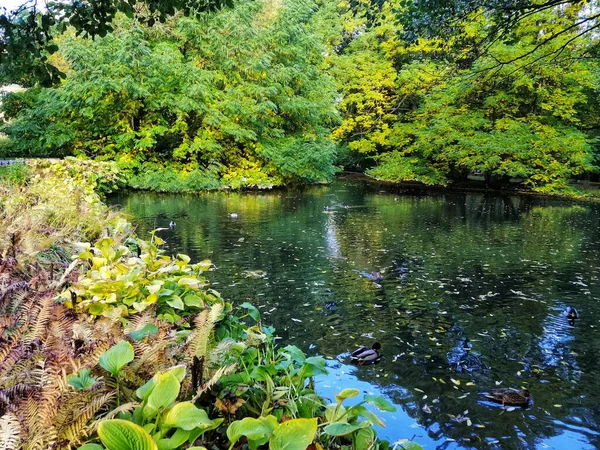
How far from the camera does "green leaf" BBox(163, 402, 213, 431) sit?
1.19m

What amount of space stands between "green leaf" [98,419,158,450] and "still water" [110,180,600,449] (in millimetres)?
2235

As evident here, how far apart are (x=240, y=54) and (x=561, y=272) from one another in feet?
53.4

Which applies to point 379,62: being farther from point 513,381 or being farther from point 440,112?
point 513,381

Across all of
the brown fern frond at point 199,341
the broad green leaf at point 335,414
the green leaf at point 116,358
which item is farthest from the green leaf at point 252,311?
the green leaf at point 116,358

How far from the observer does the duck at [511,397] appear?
320cm

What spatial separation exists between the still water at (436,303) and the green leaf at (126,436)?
2235 millimetres

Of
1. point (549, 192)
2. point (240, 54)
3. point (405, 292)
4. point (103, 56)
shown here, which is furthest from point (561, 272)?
point (103, 56)

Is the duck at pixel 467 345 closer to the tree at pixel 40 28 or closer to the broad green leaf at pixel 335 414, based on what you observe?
the broad green leaf at pixel 335 414

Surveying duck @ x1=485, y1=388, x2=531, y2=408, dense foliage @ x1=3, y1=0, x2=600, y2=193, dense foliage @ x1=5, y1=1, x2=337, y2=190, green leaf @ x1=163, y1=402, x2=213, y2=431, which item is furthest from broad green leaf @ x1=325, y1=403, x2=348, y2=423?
dense foliage @ x1=5, y1=1, x2=337, y2=190

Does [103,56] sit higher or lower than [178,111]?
higher

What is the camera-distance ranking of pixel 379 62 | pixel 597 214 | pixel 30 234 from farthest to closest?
pixel 379 62 → pixel 597 214 → pixel 30 234

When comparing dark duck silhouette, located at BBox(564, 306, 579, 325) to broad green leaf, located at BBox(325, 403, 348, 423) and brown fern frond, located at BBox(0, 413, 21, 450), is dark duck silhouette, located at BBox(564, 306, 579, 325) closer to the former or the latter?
broad green leaf, located at BBox(325, 403, 348, 423)

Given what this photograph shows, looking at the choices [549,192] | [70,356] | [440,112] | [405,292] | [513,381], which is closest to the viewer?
[70,356]

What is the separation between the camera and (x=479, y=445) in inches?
111
